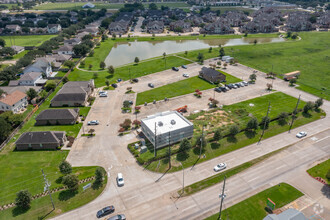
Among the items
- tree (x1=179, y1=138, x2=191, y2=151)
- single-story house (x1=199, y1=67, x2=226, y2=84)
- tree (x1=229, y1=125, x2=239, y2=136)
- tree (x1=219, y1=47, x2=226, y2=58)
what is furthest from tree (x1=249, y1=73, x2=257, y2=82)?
tree (x1=179, y1=138, x2=191, y2=151)

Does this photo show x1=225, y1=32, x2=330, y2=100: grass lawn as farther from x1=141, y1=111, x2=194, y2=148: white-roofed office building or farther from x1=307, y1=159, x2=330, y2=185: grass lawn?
x1=141, y1=111, x2=194, y2=148: white-roofed office building

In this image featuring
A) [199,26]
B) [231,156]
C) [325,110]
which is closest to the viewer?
[231,156]

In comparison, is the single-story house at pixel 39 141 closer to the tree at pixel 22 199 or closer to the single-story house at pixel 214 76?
the tree at pixel 22 199

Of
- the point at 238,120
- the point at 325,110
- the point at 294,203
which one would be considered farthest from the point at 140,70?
the point at 294,203

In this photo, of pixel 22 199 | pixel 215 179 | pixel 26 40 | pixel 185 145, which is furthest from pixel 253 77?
pixel 26 40

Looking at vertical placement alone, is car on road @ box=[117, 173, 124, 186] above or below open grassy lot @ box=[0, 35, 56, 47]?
below

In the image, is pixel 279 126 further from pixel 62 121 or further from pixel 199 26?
pixel 199 26

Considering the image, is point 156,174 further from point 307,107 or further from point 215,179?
point 307,107
